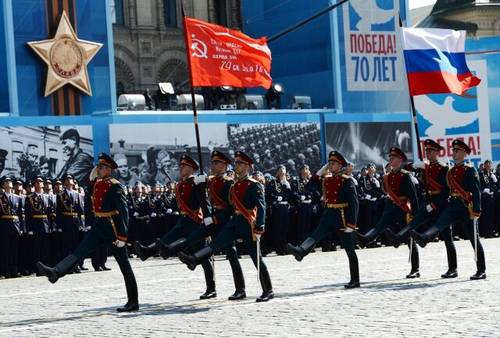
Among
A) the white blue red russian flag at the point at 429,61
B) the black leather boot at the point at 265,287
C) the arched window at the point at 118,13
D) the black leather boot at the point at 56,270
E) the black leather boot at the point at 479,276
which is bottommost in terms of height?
the black leather boot at the point at 479,276

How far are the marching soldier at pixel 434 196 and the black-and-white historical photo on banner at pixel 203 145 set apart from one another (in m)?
11.9

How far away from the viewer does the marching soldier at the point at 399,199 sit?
15.6 meters

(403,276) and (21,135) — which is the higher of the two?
(21,135)

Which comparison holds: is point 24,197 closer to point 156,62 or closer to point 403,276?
point 403,276

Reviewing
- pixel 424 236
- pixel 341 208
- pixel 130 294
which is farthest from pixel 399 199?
pixel 130 294

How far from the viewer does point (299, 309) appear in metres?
12.3

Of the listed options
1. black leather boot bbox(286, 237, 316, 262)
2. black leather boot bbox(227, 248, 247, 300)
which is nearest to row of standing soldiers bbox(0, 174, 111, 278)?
black leather boot bbox(286, 237, 316, 262)

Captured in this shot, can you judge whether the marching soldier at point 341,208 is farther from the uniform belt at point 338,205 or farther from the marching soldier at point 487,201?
the marching soldier at point 487,201

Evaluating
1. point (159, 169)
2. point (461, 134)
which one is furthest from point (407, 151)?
point (159, 169)

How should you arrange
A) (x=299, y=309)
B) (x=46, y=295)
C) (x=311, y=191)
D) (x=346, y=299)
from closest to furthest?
(x=299, y=309) < (x=346, y=299) < (x=46, y=295) < (x=311, y=191)

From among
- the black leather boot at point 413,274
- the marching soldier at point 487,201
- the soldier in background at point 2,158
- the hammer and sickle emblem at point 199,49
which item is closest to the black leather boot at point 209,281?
the black leather boot at point 413,274

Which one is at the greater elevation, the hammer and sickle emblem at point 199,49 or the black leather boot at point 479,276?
the hammer and sickle emblem at point 199,49

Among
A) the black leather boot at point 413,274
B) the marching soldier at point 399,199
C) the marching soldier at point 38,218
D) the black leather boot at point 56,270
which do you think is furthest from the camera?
the marching soldier at point 38,218

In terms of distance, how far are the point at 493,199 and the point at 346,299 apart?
1495cm
